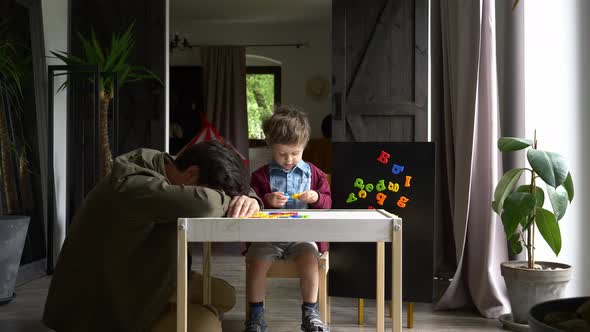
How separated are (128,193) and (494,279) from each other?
1.94 metres

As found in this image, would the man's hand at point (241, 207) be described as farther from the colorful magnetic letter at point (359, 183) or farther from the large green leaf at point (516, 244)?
the large green leaf at point (516, 244)

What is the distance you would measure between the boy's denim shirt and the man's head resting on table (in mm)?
655

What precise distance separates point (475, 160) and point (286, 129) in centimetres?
117

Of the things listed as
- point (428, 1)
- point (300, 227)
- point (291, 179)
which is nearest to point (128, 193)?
point (300, 227)

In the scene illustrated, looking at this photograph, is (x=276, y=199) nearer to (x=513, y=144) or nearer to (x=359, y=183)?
(x=359, y=183)

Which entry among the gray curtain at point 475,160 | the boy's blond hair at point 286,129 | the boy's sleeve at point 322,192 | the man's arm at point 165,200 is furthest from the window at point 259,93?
the man's arm at point 165,200

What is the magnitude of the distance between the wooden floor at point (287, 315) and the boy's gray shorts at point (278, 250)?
43 centimetres

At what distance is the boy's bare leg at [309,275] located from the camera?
239 centimetres

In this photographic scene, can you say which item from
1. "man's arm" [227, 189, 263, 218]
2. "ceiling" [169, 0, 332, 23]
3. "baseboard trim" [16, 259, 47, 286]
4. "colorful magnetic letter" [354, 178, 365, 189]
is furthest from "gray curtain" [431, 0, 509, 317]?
"ceiling" [169, 0, 332, 23]

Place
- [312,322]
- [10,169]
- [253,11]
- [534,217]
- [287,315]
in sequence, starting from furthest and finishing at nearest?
[253,11] → [10,169] → [287,315] → [534,217] → [312,322]

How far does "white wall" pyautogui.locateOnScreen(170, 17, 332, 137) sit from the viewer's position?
350 inches

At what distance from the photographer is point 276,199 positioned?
2506 millimetres

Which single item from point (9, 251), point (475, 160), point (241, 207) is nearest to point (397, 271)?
point (241, 207)

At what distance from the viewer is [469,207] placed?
3191 mm
